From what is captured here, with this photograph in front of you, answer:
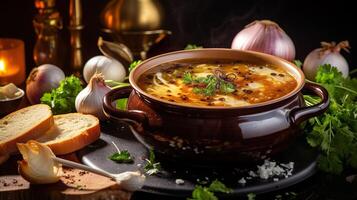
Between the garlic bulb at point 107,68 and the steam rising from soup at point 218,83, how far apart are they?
1.25 feet

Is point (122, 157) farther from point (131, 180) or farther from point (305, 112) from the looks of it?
point (305, 112)

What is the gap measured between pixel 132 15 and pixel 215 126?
1.13m

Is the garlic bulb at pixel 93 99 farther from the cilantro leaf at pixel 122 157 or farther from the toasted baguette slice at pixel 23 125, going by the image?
the cilantro leaf at pixel 122 157

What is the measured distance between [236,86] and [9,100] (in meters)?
0.76

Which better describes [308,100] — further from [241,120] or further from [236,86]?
[241,120]

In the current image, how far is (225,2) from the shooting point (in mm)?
2762

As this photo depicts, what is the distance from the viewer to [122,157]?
1.67 meters

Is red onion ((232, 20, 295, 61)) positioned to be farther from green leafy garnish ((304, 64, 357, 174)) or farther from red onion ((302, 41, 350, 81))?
green leafy garnish ((304, 64, 357, 174))

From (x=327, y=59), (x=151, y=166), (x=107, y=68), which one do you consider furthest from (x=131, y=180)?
(x=327, y=59)

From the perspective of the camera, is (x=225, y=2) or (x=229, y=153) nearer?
(x=229, y=153)

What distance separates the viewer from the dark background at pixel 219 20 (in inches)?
106

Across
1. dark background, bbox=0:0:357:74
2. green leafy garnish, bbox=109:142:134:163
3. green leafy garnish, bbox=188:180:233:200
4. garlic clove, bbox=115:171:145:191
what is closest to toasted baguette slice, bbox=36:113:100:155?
green leafy garnish, bbox=109:142:134:163

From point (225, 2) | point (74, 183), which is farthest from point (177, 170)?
point (225, 2)

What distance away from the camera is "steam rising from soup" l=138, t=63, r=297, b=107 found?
163cm
